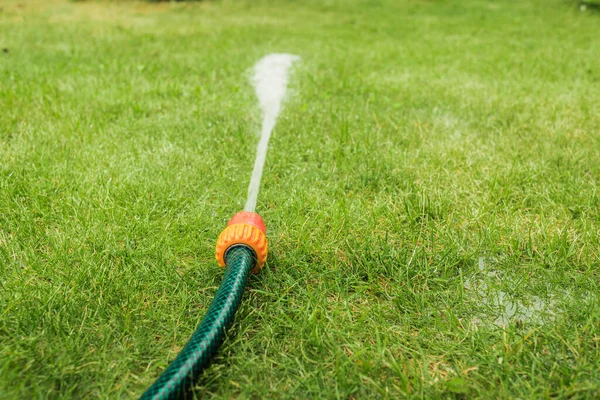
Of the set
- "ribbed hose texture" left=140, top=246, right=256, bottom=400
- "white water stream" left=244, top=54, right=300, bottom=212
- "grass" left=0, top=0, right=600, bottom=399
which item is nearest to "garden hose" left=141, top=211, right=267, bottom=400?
"ribbed hose texture" left=140, top=246, right=256, bottom=400

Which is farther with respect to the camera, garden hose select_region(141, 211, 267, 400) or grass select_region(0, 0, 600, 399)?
grass select_region(0, 0, 600, 399)

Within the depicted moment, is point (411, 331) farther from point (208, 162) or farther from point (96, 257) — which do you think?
point (208, 162)

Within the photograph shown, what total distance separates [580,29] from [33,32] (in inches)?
343

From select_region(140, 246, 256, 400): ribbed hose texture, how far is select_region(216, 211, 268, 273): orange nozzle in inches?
1.5

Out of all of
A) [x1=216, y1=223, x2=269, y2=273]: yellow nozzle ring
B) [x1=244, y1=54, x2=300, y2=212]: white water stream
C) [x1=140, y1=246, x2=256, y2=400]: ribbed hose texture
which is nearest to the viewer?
[x1=140, y1=246, x2=256, y2=400]: ribbed hose texture

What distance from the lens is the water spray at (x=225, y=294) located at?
1121 mm

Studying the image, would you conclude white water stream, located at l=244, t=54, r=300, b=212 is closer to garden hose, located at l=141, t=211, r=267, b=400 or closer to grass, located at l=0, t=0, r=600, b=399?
grass, located at l=0, t=0, r=600, b=399

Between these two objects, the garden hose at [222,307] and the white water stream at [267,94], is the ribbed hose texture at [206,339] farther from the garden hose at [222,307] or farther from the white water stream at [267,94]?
the white water stream at [267,94]

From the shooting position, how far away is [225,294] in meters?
1.37

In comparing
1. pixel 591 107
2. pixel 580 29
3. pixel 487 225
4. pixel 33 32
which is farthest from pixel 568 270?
pixel 580 29

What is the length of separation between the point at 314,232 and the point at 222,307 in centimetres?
71

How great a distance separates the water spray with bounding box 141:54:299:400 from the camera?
3.68 ft

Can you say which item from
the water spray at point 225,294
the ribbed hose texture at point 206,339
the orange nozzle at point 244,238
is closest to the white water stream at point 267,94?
the water spray at point 225,294

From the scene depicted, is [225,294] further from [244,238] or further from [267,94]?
[267,94]
